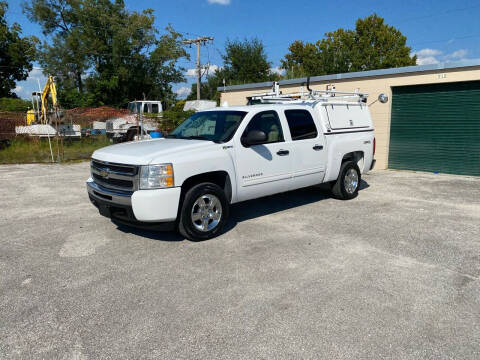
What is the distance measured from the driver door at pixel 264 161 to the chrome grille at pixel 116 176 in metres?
1.53

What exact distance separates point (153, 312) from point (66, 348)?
751 mm

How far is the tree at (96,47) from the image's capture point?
124 feet

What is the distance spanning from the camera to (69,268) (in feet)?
14.2

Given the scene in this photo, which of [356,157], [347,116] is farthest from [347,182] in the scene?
[347,116]

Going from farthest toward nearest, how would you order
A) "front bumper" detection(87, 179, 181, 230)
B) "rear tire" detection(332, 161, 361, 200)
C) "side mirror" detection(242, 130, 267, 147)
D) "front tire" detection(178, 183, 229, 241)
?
"rear tire" detection(332, 161, 361, 200), "side mirror" detection(242, 130, 267, 147), "front tire" detection(178, 183, 229, 241), "front bumper" detection(87, 179, 181, 230)

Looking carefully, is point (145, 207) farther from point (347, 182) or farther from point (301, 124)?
point (347, 182)

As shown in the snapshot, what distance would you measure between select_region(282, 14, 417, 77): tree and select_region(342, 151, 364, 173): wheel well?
34899 mm

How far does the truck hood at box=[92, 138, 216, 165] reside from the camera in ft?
15.6

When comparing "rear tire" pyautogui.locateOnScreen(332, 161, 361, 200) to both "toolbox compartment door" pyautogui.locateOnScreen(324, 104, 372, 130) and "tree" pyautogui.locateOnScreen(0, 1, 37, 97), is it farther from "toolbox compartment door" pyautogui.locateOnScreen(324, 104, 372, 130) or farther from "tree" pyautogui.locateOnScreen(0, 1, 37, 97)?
"tree" pyautogui.locateOnScreen(0, 1, 37, 97)

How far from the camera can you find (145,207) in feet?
15.2

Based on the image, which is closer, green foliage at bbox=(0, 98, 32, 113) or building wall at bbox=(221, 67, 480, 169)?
building wall at bbox=(221, 67, 480, 169)

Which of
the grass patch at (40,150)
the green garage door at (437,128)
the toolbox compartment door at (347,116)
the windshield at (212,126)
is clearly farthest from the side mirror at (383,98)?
the grass patch at (40,150)

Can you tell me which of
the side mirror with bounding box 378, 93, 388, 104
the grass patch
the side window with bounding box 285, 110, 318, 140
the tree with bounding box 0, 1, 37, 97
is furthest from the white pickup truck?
the tree with bounding box 0, 1, 37, 97

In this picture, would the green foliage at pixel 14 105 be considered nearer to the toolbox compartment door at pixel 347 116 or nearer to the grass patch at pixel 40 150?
the grass patch at pixel 40 150
